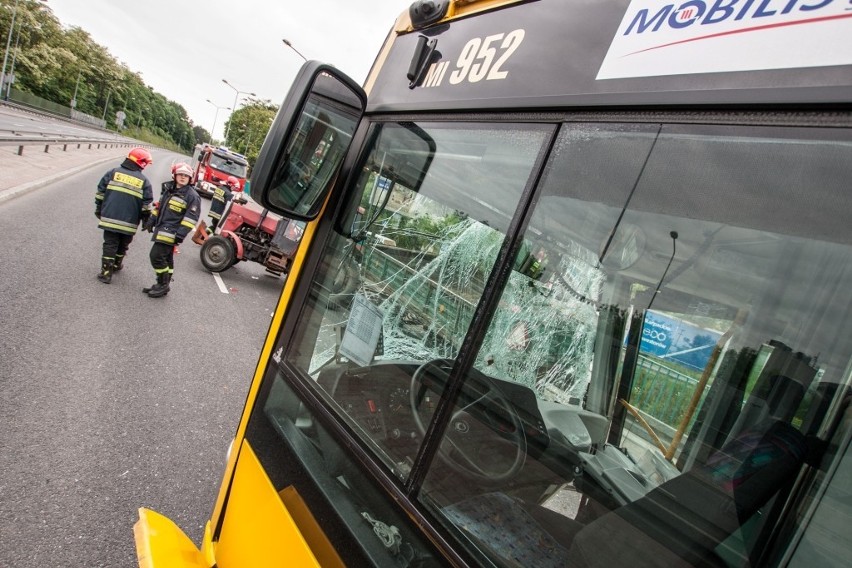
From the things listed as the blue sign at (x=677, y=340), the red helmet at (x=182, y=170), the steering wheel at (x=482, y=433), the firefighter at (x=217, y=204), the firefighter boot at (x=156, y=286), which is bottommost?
the firefighter boot at (x=156, y=286)

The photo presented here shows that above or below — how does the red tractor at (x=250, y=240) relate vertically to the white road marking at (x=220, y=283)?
above

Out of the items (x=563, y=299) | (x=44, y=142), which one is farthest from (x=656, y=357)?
(x=44, y=142)

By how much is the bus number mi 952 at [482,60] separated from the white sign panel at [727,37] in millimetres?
310

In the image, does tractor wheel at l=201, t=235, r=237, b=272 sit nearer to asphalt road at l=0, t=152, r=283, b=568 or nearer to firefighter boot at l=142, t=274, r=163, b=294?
asphalt road at l=0, t=152, r=283, b=568

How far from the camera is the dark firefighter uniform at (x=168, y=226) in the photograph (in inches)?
255

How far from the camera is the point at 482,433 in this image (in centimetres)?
119

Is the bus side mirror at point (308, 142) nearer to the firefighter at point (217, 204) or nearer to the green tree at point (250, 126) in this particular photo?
the firefighter at point (217, 204)

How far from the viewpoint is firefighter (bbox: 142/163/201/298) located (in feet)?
21.2

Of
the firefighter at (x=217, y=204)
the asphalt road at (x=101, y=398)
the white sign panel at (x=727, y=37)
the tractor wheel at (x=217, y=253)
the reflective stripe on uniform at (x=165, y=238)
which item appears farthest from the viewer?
the firefighter at (x=217, y=204)

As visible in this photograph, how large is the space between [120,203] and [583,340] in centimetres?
696

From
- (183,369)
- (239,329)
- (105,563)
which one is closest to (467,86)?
(105,563)

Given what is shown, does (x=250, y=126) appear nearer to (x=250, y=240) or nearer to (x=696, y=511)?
(x=250, y=240)

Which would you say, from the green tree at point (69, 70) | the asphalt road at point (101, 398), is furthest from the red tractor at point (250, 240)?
the green tree at point (69, 70)

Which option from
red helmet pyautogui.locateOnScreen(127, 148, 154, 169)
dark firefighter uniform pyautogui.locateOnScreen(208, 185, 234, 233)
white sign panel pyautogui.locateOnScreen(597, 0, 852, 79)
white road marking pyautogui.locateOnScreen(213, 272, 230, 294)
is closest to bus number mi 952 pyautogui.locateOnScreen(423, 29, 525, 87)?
white sign panel pyautogui.locateOnScreen(597, 0, 852, 79)
